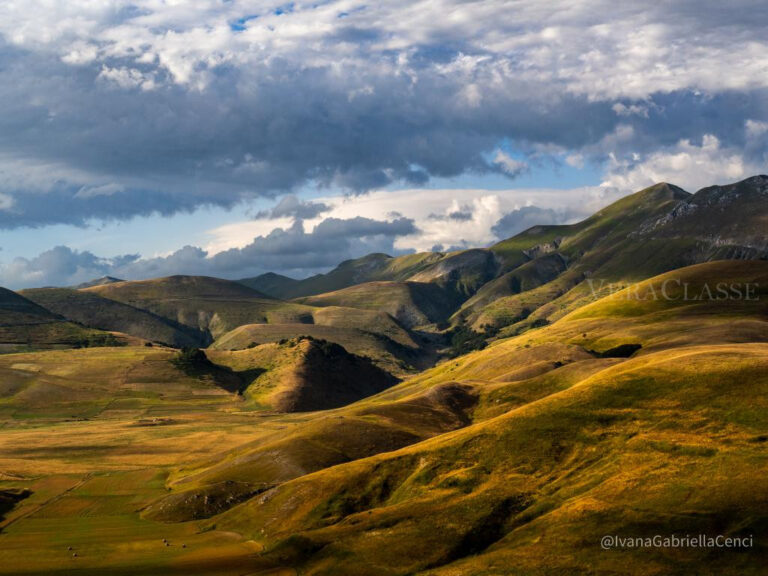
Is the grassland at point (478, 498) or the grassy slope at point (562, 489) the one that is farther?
the grassland at point (478, 498)

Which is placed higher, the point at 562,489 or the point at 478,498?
the point at 478,498

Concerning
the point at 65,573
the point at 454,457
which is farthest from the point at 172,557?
the point at 454,457

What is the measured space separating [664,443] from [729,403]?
595 inches

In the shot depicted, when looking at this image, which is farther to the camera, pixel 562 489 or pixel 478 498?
pixel 478 498

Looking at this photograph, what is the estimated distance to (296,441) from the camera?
484 feet

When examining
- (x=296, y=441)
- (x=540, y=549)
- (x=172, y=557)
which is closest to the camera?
(x=540, y=549)

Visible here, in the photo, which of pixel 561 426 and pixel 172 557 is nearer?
pixel 172 557

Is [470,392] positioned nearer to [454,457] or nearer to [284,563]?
[454,457]

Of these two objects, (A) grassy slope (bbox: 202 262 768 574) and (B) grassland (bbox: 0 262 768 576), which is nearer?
(A) grassy slope (bbox: 202 262 768 574)

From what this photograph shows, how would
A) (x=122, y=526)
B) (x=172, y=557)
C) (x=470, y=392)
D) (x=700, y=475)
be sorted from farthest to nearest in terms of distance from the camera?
1. (x=470, y=392)
2. (x=122, y=526)
3. (x=172, y=557)
4. (x=700, y=475)

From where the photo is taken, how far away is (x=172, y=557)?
9412cm

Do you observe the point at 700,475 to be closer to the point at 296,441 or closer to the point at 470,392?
the point at 296,441

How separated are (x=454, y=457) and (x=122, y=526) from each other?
53156 mm

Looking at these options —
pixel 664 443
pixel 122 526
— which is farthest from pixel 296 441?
pixel 664 443
